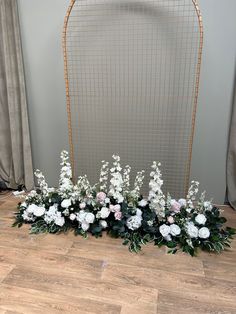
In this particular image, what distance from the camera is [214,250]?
1650 mm

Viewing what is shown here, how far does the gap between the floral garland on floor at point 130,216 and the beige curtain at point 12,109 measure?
0.62 m

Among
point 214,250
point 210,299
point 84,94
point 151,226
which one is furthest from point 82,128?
point 210,299

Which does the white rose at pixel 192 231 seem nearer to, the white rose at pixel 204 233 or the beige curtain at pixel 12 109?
the white rose at pixel 204 233

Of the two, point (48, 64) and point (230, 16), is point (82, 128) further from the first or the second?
point (230, 16)

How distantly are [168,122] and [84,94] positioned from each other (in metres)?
0.83

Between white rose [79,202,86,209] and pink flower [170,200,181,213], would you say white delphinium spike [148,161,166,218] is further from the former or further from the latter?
white rose [79,202,86,209]

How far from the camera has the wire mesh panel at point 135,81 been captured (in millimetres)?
1985

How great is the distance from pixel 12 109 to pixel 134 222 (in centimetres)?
163

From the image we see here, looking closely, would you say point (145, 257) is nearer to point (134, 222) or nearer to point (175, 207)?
point (134, 222)

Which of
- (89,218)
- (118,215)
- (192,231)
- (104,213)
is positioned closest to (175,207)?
(192,231)

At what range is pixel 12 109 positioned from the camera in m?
2.38

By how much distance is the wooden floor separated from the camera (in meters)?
1.26

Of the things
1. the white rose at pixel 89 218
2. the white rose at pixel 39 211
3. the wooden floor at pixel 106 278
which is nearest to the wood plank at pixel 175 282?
the wooden floor at pixel 106 278

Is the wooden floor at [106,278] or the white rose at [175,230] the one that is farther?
the white rose at [175,230]
